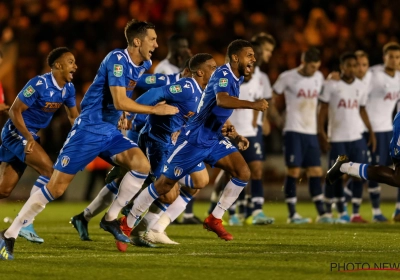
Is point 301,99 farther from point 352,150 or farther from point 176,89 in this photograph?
point 176,89

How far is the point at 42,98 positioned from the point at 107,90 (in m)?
1.21

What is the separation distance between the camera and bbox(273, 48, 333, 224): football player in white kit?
1432 cm

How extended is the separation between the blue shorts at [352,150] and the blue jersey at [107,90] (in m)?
5.55

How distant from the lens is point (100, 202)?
419 inches

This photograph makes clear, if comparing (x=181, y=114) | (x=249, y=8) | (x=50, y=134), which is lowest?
(x=50, y=134)

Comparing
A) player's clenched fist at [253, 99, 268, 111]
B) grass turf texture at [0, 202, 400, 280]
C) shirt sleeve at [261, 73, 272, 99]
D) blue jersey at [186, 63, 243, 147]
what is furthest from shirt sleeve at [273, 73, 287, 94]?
player's clenched fist at [253, 99, 268, 111]

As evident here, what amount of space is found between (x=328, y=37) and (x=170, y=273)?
44.8 ft

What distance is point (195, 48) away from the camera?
68.1 feet

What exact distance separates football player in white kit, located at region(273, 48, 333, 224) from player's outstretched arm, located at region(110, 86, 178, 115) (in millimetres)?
5565

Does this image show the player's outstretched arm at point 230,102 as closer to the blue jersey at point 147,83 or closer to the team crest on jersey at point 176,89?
the team crest on jersey at point 176,89

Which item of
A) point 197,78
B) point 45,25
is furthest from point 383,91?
point 45,25

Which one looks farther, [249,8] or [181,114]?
[249,8]

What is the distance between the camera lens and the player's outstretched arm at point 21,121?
988cm

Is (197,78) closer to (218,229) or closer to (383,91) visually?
(218,229)
